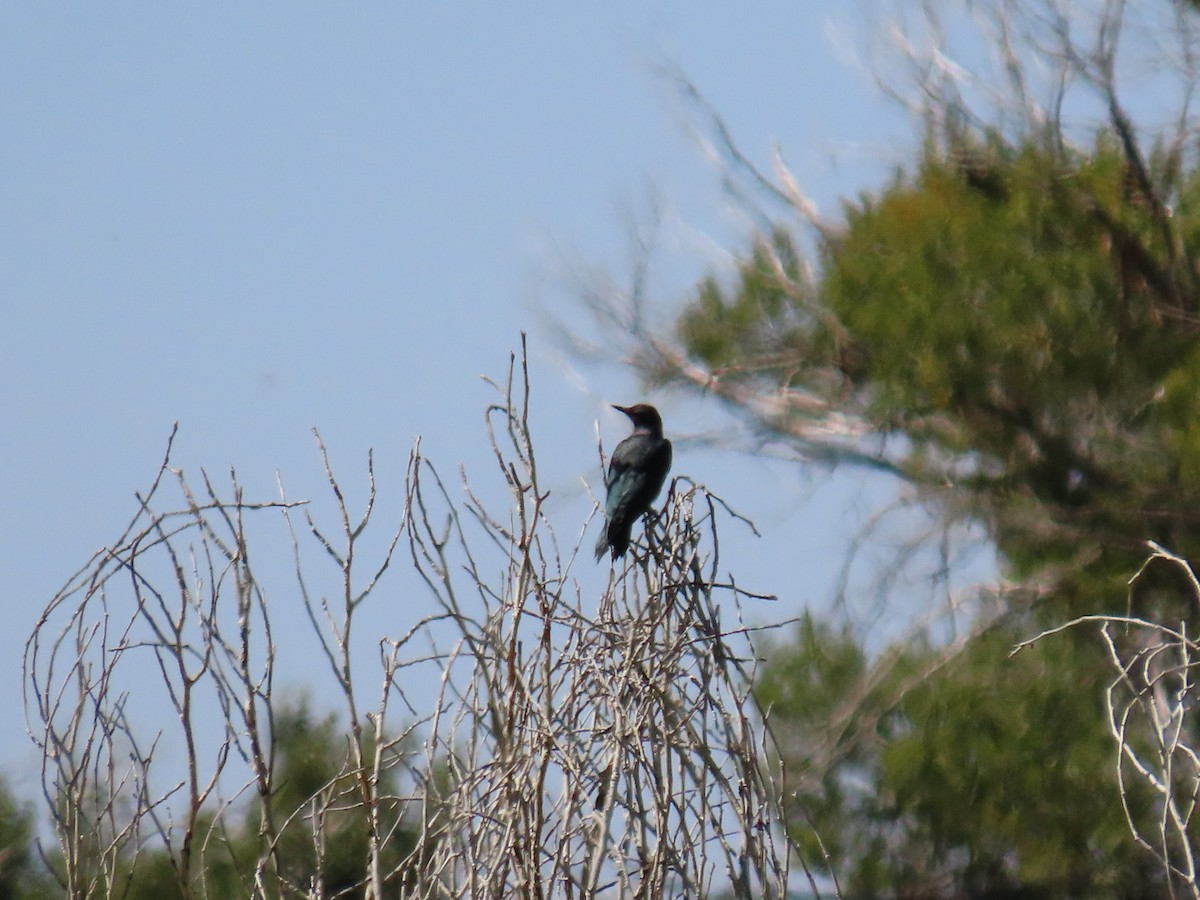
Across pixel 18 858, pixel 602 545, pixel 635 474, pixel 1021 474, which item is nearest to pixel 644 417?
pixel 635 474

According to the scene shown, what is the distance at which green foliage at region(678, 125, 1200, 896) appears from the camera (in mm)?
7449

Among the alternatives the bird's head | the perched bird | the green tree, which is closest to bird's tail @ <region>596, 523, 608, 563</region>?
the perched bird

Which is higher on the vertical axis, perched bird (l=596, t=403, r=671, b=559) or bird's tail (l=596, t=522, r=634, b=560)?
perched bird (l=596, t=403, r=671, b=559)

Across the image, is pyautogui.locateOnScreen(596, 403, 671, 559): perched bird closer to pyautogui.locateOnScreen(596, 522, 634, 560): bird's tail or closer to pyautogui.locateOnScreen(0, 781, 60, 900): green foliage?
pyautogui.locateOnScreen(596, 522, 634, 560): bird's tail

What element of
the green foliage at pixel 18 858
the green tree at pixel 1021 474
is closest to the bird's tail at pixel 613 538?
the green tree at pixel 1021 474

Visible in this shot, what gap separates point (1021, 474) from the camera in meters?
7.92

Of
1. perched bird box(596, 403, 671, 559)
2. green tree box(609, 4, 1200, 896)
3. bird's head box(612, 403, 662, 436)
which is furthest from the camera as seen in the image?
green tree box(609, 4, 1200, 896)

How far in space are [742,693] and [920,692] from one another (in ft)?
18.1

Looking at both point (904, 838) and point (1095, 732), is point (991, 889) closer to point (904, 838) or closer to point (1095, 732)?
point (904, 838)

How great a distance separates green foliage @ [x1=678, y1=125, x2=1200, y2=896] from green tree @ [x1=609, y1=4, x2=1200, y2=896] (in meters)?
0.01

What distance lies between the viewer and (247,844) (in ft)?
27.0

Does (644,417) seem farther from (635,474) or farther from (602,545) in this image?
(602,545)

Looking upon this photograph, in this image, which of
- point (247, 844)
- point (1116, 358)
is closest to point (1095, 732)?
point (1116, 358)

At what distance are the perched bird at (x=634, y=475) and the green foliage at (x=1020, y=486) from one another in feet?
7.89
